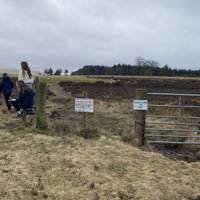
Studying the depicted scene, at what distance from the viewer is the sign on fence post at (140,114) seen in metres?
12.5

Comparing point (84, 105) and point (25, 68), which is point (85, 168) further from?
point (25, 68)

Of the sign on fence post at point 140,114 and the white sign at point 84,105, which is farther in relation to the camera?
the white sign at point 84,105

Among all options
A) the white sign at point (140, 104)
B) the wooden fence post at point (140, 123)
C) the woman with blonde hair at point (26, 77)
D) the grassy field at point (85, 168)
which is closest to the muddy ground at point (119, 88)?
the woman with blonde hair at point (26, 77)

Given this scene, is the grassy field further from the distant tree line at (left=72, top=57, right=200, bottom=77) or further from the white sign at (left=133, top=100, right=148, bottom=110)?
the distant tree line at (left=72, top=57, right=200, bottom=77)

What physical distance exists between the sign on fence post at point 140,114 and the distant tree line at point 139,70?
102m

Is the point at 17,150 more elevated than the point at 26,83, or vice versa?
the point at 26,83

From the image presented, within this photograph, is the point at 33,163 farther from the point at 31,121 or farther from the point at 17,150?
the point at 31,121

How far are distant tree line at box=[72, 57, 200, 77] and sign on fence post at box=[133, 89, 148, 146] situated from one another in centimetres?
10204

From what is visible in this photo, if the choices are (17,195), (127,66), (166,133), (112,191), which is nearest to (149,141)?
(166,133)

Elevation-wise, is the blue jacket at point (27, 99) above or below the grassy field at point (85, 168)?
above

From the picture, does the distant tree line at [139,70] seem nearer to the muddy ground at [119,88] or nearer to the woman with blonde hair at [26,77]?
the muddy ground at [119,88]

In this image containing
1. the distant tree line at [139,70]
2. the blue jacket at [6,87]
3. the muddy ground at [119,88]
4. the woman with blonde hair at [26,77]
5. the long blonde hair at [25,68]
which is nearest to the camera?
the long blonde hair at [25,68]

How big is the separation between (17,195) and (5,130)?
175 inches

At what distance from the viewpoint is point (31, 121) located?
13562 mm
